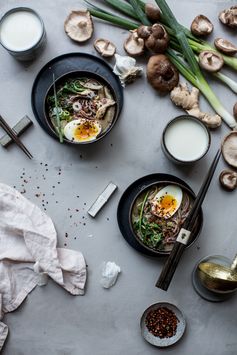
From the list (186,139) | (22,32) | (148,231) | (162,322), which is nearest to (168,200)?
(148,231)

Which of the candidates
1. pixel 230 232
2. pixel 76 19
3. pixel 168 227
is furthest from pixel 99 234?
pixel 76 19

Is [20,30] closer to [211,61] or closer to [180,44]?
[180,44]

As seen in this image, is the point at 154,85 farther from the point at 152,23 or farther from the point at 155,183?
the point at 155,183

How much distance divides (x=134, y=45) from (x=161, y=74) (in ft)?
0.59

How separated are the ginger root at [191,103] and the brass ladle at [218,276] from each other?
588 millimetres

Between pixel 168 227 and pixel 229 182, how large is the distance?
0.34 meters

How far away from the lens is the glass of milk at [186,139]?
2551 mm

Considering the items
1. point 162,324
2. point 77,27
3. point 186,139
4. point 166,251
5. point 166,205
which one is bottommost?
point 162,324

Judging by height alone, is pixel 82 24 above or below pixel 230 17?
above

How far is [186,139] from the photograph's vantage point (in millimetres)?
2568

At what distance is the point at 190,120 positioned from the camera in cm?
257

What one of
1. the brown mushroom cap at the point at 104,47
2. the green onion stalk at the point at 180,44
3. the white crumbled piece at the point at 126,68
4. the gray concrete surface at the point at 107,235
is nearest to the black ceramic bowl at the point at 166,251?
the gray concrete surface at the point at 107,235

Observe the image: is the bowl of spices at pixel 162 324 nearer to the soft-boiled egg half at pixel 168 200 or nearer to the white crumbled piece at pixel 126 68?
the soft-boiled egg half at pixel 168 200

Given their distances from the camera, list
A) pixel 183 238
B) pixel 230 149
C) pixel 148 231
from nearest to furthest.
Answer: pixel 183 238 < pixel 148 231 < pixel 230 149
